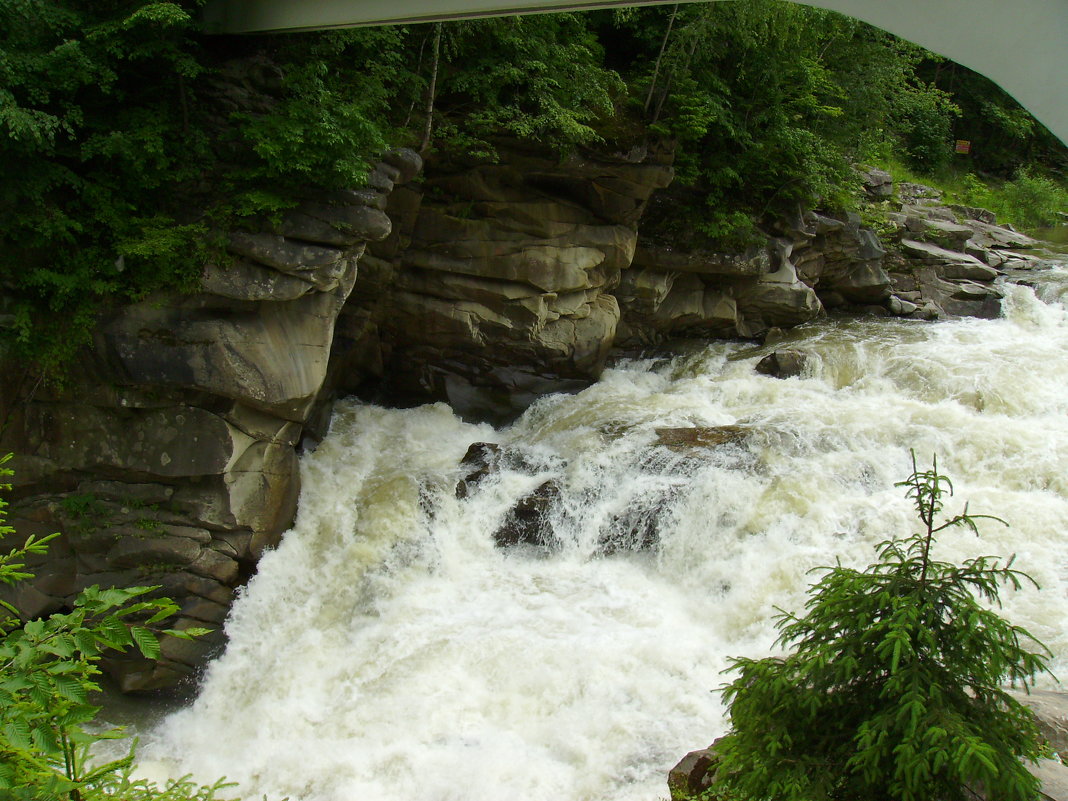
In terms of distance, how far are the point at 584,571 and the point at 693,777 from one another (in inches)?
193

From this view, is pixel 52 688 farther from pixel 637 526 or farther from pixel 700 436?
A: pixel 700 436

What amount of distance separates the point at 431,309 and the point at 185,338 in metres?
4.78

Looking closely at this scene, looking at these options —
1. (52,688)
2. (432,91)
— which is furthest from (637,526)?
(52,688)

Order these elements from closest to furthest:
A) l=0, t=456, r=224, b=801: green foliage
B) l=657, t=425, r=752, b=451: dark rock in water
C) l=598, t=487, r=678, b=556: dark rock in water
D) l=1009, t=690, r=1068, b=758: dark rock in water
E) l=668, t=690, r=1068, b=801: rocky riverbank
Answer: l=0, t=456, r=224, b=801: green foliage → l=668, t=690, r=1068, b=801: rocky riverbank → l=1009, t=690, r=1068, b=758: dark rock in water → l=598, t=487, r=678, b=556: dark rock in water → l=657, t=425, r=752, b=451: dark rock in water

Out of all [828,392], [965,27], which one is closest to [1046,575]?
[828,392]

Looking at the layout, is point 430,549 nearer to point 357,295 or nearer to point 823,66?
point 357,295

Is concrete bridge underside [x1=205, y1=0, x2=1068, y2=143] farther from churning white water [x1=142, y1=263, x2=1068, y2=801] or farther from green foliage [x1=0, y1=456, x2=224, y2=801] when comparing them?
churning white water [x1=142, y1=263, x2=1068, y2=801]

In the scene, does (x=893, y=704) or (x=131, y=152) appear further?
(x=131, y=152)

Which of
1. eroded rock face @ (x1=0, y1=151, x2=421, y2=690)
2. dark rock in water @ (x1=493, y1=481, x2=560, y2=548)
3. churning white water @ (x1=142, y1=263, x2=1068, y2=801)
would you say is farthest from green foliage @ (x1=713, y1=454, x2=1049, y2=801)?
eroded rock face @ (x1=0, y1=151, x2=421, y2=690)

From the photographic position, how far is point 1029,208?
2530cm

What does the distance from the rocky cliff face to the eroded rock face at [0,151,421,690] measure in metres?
0.03

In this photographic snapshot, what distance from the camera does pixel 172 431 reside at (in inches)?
393

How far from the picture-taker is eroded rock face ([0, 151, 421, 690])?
31.8ft

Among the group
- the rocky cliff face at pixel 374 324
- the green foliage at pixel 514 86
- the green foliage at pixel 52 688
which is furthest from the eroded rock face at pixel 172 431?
the green foliage at pixel 52 688
